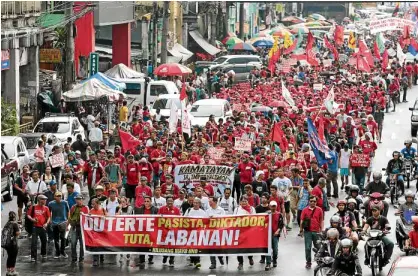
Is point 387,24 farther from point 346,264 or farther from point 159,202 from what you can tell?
point 346,264

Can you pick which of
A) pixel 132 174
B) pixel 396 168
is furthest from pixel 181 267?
pixel 396 168

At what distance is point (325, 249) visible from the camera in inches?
829

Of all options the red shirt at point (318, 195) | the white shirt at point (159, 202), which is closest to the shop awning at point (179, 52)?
the red shirt at point (318, 195)

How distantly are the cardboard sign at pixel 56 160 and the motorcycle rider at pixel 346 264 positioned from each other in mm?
11739

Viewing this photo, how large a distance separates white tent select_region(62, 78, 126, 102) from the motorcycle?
20.8 meters

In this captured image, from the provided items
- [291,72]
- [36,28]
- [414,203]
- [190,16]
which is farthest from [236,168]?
[190,16]

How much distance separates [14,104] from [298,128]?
34.5ft

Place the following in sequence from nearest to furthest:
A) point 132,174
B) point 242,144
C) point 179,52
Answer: point 132,174, point 242,144, point 179,52

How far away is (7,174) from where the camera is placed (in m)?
30.1

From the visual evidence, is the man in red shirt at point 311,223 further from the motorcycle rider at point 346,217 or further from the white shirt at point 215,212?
the white shirt at point 215,212

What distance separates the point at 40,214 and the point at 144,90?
2477 centimetres

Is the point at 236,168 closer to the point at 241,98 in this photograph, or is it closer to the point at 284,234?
the point at 284,234

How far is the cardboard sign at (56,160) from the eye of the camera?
3056 cm

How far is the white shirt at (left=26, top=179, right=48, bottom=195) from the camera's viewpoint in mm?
26547
